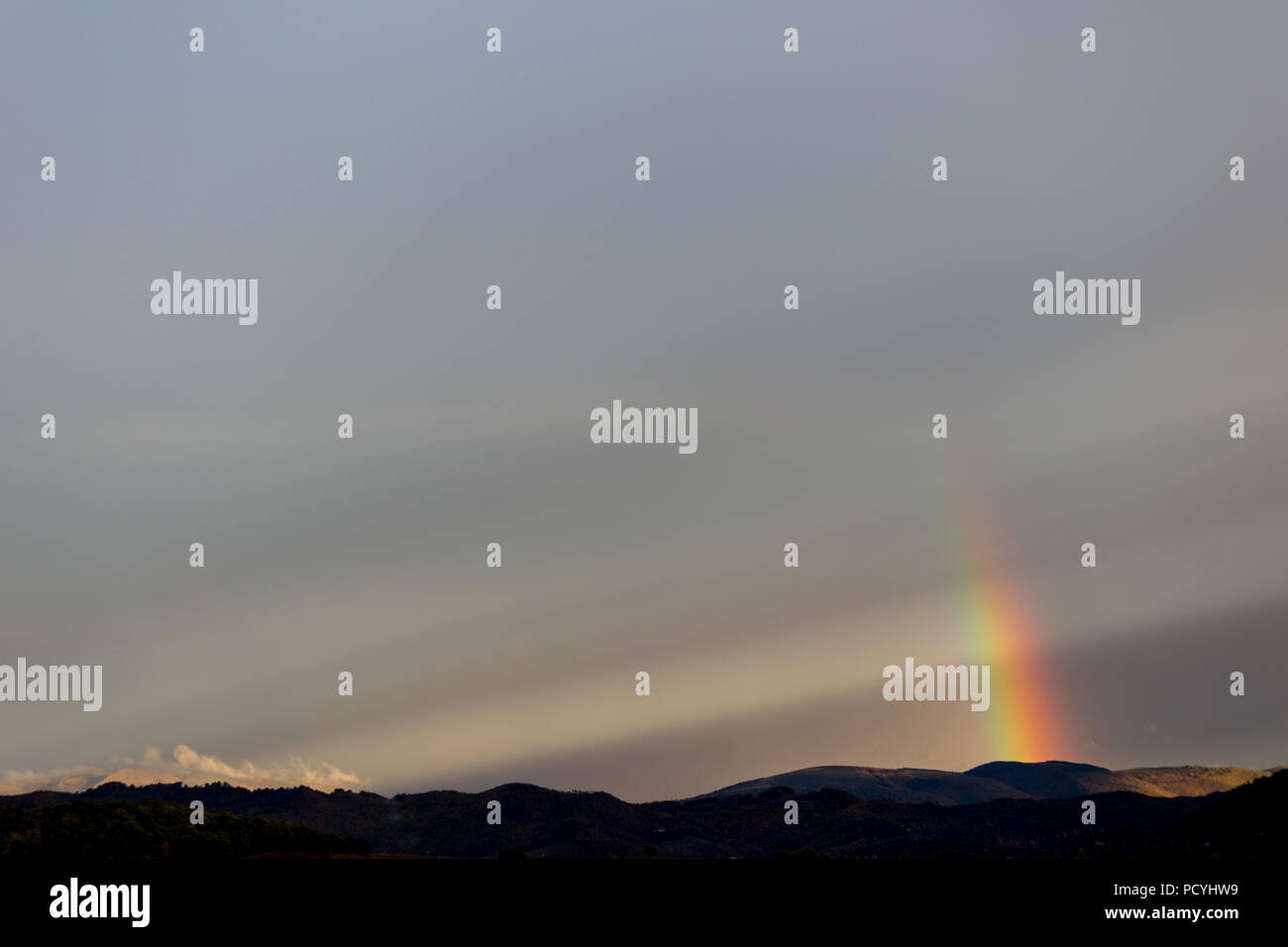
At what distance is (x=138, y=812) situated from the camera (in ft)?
455
